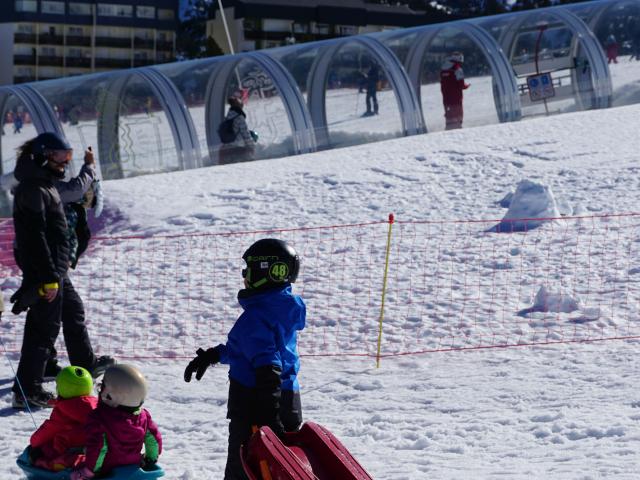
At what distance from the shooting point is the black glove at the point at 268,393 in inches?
193

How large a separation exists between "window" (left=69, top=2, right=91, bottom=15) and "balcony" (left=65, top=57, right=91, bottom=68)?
9.08 ft

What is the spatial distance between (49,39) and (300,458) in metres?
58.0

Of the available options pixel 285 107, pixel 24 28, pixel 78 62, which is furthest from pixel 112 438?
pixel 24 28

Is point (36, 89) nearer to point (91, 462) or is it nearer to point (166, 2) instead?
point (91, 462)

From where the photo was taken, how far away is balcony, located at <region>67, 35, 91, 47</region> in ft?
201

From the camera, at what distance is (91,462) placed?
5.27m

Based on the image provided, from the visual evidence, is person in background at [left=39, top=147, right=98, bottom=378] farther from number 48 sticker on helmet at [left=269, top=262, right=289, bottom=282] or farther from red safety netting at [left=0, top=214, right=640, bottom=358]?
number 48 sticker on helmet at [left=269, top=262, right=289, bottom=282]

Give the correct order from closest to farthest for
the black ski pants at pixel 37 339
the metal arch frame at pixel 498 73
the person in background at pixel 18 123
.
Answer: the black ski pants at pixel 37 339
the person in background at pixel 18 123
the metal arch frame at pixel 498 73

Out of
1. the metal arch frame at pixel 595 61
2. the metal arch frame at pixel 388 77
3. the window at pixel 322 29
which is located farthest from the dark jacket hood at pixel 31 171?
the window at pixel 322 29

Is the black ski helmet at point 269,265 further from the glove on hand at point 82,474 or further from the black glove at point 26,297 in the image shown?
the black glove at point 26,297

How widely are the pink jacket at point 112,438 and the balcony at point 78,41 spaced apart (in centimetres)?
5809

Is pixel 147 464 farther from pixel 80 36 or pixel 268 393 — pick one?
pixel 80 36

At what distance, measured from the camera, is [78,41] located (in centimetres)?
6153

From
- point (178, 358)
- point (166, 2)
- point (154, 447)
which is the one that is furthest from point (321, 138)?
point (166, 2)
